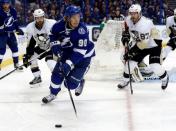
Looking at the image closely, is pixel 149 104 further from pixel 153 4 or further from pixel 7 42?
pixel 153 4

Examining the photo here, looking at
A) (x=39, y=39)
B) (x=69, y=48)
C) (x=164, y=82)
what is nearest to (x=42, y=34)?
(x=39, y=39)

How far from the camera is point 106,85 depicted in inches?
220

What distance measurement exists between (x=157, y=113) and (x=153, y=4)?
5944 millimetres

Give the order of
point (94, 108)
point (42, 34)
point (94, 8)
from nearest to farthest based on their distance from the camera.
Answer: point (94, 108)
point (42, 34)
point (94, 8)

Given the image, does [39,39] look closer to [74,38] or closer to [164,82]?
[74,38]

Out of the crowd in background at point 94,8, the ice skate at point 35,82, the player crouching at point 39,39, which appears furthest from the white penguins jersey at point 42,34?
the crowd in background at point 94,8

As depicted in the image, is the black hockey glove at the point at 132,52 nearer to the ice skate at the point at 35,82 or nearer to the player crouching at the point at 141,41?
the player crouching at the point at 141,41

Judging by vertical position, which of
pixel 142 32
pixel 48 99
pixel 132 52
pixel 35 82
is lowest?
pixel 35 82

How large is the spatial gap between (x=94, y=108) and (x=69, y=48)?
2.05ft

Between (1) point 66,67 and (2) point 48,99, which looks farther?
(2) point 48,99

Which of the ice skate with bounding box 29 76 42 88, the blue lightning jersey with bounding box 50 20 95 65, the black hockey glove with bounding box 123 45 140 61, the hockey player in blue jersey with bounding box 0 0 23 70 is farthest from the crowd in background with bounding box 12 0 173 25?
the blue lightning jersey with bounding box 50 20 95 65

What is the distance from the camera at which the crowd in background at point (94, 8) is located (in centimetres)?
970

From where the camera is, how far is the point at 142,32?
193 inches

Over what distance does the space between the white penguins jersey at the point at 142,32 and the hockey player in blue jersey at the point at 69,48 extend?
631mm
